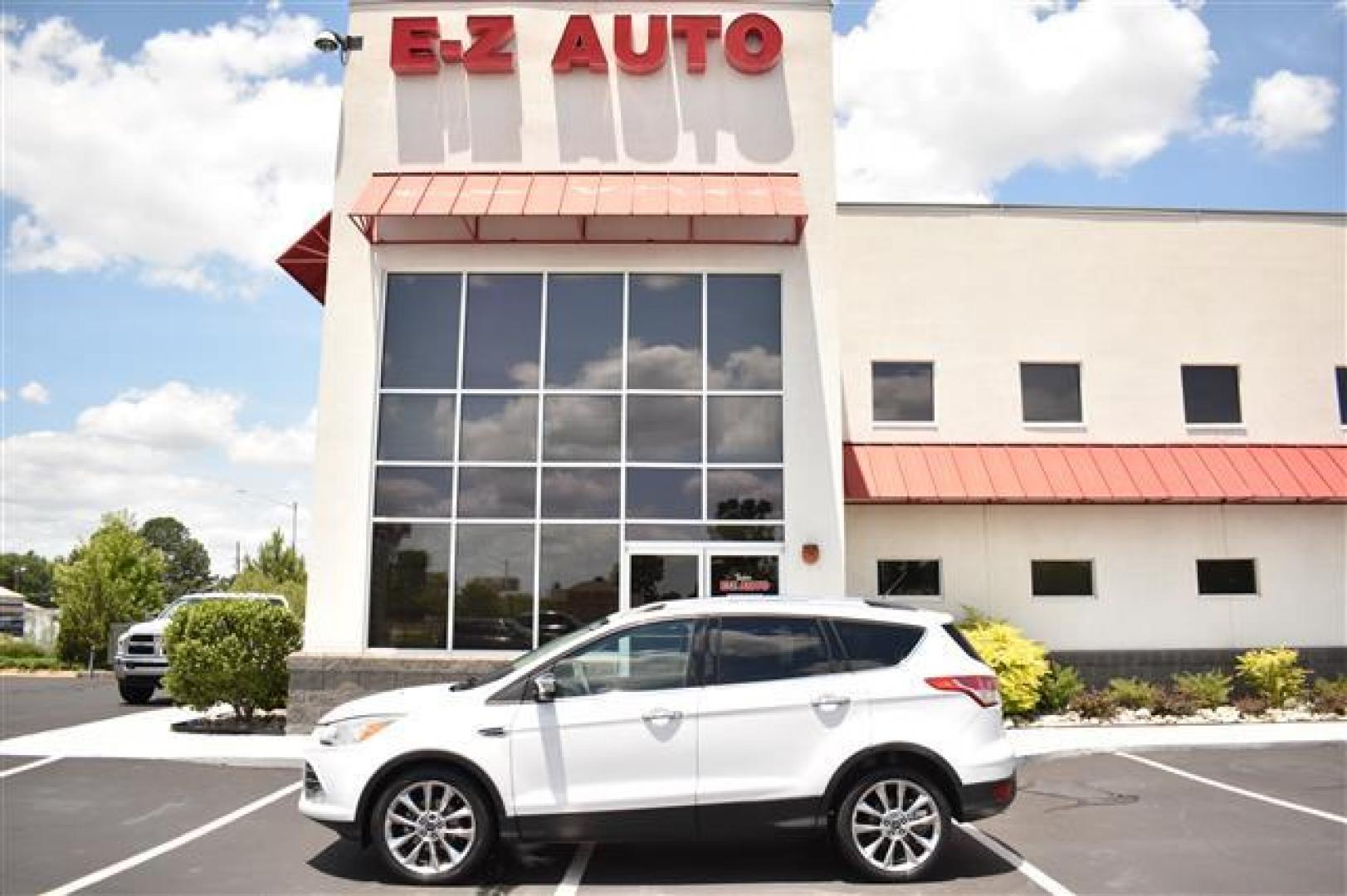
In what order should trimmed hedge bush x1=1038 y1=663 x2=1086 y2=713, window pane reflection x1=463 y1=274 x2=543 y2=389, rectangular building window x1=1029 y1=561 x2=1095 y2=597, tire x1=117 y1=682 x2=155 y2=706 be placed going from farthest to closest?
tire x1=117 y1=682 x2=155 y2=706, rectangular building window x1=1029 y1=561 x2=1095 y2=597, trimmed hedge bush x1=1038 y1=663 x2=1086 y2=713, window pane reflection x1=463 y1=274 x2=543 y2=389

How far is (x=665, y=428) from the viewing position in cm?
1303

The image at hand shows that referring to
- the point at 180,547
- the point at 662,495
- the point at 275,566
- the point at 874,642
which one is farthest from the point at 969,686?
the point at 180,547

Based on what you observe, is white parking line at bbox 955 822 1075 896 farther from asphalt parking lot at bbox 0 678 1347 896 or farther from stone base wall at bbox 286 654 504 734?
stone base wall at bbox 286 654 504 734

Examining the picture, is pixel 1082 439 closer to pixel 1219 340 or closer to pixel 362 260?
pixel 1219 340

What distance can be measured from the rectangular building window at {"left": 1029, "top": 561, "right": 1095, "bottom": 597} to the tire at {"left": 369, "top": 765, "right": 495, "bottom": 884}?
1104 cm

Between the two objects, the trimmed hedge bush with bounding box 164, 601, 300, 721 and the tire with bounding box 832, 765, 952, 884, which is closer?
the tire with bounding box 832, 765, 952, 884

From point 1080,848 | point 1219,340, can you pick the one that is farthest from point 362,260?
point 1219,340

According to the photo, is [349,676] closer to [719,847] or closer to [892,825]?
[719,847]

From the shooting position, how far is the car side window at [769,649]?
652cm

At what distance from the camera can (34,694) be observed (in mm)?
18875

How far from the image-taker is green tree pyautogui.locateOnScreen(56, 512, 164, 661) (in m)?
26.1

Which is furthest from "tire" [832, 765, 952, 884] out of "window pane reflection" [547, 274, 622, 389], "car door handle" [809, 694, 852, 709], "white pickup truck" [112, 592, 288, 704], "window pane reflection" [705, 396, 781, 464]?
"white pickup truck" [112, 592, 288, 704]

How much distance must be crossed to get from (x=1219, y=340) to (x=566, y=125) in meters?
11.0

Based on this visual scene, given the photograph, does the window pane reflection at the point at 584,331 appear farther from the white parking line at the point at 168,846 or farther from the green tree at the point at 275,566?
the green tree at the point at 275,566
